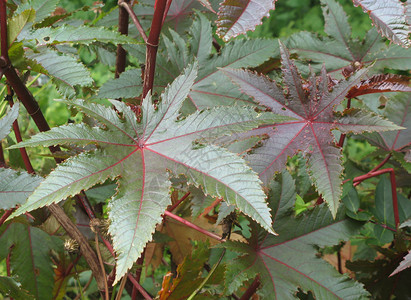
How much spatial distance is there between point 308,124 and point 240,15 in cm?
25

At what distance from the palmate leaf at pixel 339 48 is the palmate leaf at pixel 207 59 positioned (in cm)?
11

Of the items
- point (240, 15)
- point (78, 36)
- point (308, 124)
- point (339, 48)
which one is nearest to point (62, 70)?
point (78, 36)

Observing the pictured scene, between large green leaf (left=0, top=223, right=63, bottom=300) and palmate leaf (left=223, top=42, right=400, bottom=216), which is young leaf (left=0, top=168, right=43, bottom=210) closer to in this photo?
large green leaf (left=0, top=223, right=63, bottom=300)

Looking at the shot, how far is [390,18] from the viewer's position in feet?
1.63

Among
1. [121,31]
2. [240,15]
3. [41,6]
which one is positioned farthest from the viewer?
[121,31]

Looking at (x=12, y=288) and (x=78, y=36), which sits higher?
(x=78, y=36)

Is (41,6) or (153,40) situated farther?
(41,6)

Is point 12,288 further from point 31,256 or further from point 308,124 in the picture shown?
point 308,124

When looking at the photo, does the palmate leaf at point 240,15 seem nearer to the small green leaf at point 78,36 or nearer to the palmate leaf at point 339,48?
the small green leaf at point 78,36

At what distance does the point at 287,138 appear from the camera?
638 mm

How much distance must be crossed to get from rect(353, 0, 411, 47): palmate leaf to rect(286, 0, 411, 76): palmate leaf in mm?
369

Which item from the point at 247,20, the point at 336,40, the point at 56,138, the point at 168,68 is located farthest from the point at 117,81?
the point at 336,40

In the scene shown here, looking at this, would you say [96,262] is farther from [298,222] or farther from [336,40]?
[336,40]

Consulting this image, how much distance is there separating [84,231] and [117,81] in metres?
0.33
